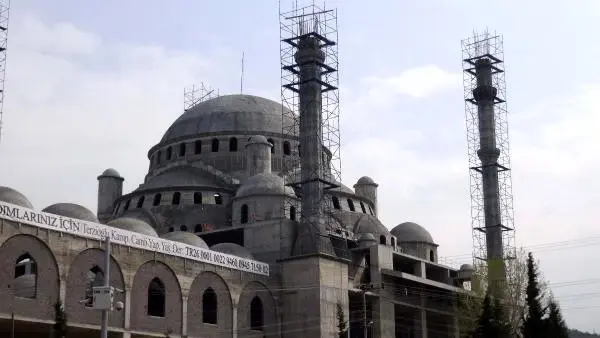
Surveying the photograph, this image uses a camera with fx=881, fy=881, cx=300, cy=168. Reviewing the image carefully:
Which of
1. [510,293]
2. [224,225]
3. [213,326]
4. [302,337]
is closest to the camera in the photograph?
[213,326]

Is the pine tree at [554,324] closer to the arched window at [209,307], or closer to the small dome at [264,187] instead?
the arched window at [209,307]

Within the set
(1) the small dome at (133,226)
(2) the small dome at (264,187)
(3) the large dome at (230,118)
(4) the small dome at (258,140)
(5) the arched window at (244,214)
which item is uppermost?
(3) the large dome at (230,118)

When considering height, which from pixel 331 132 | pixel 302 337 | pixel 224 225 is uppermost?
pixel 331 132

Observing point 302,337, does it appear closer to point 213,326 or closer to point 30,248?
point 213,326

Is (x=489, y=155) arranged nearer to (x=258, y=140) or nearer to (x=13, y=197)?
(x=258, y=140)

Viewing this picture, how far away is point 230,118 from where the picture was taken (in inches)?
2643

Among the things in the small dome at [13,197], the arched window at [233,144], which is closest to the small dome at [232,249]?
the small dome at [13,197]

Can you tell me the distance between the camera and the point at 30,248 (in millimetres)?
38125

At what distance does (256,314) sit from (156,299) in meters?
7.68

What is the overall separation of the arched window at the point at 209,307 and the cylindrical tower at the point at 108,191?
20171 mm

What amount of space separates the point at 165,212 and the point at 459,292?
69.9 feet

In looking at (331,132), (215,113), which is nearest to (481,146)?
(331,132)

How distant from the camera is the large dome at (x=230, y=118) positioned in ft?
218

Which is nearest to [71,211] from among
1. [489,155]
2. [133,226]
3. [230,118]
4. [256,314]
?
[133,226]
